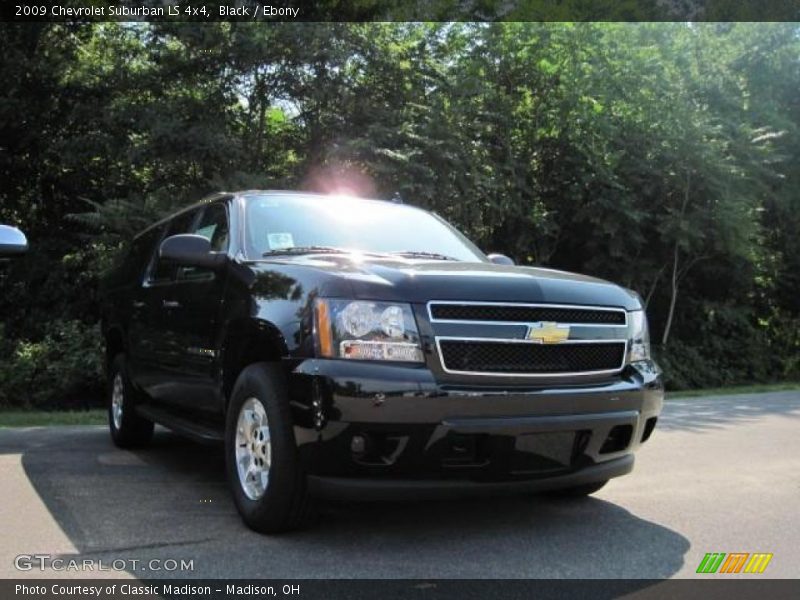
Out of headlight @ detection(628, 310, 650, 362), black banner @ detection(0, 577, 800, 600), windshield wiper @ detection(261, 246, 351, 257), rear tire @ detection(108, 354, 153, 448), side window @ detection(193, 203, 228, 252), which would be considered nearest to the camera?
black banner @ detection(0, 577, 800, 600)

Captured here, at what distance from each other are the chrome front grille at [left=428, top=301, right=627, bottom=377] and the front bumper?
12 centimetres

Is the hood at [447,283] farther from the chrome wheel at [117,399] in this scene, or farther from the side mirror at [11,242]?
the chrome wheel at [117,399]

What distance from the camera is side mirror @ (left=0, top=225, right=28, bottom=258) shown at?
4.25m

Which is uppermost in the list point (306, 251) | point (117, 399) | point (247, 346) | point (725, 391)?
point (306, 251)

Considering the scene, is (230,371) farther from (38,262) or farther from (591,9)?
(591,9)

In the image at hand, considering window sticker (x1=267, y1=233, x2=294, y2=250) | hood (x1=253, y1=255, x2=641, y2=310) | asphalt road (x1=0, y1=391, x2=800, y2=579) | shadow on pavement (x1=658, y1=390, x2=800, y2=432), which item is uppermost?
window sticker (x1=267, y1=233, x2=294, y2=250)

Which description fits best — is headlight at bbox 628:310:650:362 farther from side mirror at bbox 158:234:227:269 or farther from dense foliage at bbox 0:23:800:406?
dense foliage at bbox 0:23:800:406

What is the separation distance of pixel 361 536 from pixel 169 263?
2674 mm

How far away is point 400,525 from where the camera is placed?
4.33 meters

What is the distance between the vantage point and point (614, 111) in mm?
17500

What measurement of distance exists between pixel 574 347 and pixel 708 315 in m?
18.4

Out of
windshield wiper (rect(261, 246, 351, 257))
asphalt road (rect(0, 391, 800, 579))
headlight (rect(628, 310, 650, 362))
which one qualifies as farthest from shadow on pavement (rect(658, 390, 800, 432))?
windshield wiper (rect(261, 246, 351, 257))

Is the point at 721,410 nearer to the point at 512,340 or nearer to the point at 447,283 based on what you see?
the point at 512,340

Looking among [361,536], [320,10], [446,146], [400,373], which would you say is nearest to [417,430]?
[400,373]
